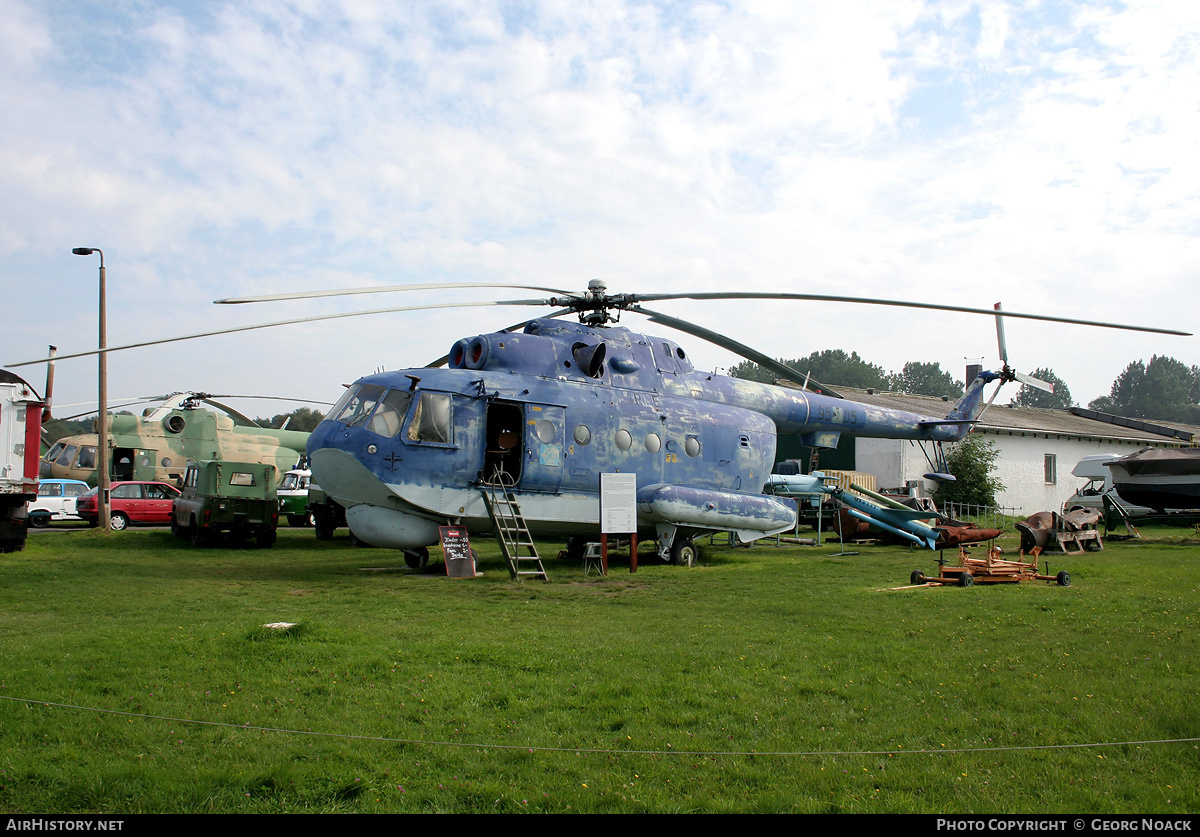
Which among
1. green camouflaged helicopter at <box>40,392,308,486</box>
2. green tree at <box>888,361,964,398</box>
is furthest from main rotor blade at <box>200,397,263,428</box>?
green tree at <box>888,361,964,398</box>

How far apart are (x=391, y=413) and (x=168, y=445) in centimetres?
2287

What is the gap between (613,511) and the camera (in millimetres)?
16094

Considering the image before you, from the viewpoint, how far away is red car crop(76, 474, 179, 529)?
2600 cm

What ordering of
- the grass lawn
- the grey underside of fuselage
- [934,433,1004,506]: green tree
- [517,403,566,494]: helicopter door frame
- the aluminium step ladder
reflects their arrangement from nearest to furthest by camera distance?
the grass lawn < the grey underside of fuselage < the aluminium step ladder < [517,403,566,494]: helicopter door frame < [934,433,1004,506]: green tree

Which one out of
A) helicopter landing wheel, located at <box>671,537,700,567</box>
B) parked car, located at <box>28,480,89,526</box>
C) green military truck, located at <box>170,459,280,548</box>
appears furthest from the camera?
parked car, located at <box>28,480,89,526</box>

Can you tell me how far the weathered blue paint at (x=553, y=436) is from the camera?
14898mm

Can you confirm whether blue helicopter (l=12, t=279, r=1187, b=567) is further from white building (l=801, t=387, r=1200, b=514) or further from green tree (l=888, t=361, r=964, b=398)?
green tree (l=888, t=361, r=964, b=398)

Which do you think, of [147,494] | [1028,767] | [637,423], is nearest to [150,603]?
[637,423]

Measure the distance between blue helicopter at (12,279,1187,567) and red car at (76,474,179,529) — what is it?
571 inches

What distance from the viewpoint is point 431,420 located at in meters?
15.0

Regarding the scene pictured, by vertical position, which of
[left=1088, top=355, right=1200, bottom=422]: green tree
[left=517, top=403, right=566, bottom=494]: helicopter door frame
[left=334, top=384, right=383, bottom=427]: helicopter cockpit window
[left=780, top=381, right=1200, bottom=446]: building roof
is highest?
[left=1088, top=355, right=1200, bottom=422]: green tree
